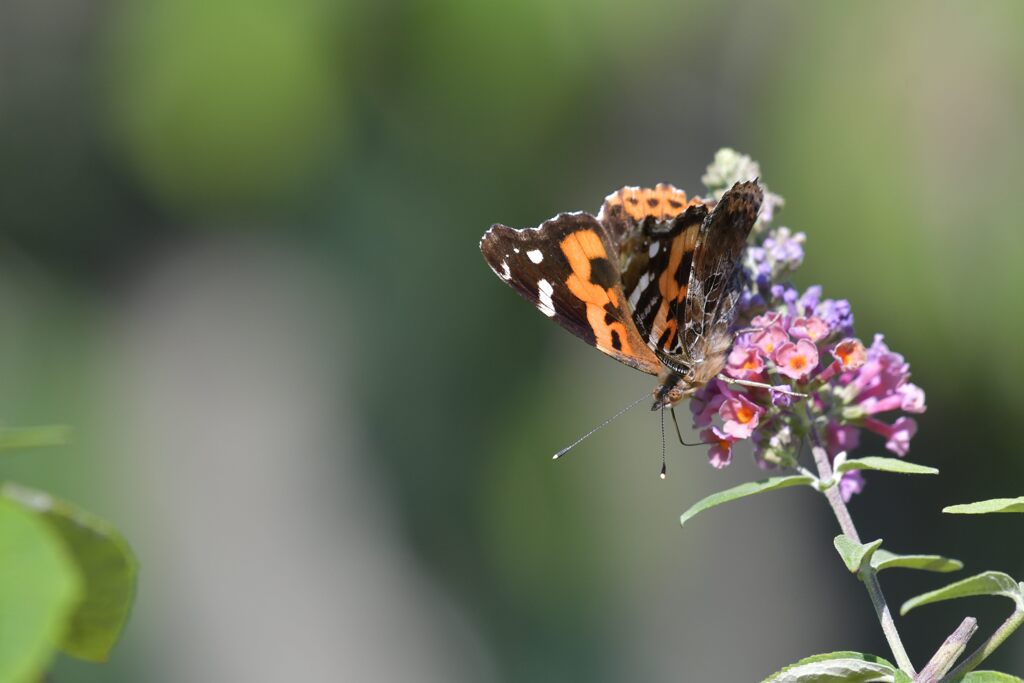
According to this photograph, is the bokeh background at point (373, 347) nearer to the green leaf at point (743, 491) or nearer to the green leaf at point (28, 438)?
the green leaf at point (743, 491)

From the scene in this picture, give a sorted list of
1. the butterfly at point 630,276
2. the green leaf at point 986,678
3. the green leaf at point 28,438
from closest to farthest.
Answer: the green leaf at point 28,438 < the green leaf at point 986,678 < the butterfly at point 630,276

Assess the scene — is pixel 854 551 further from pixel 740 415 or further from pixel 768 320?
pixel 768 320

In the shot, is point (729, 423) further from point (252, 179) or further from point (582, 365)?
point (252, 179)

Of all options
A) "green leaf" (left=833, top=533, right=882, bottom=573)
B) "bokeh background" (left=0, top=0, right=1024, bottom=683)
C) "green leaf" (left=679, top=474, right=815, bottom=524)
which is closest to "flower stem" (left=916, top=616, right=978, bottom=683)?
"green leaf" (left=833, top=533, right=882, bottom=573)

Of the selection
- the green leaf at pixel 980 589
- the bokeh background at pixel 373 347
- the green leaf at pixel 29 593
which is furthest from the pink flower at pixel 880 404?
the bokeh background at pixel 373 347

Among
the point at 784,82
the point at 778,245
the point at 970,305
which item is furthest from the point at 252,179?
the point at 778,245
